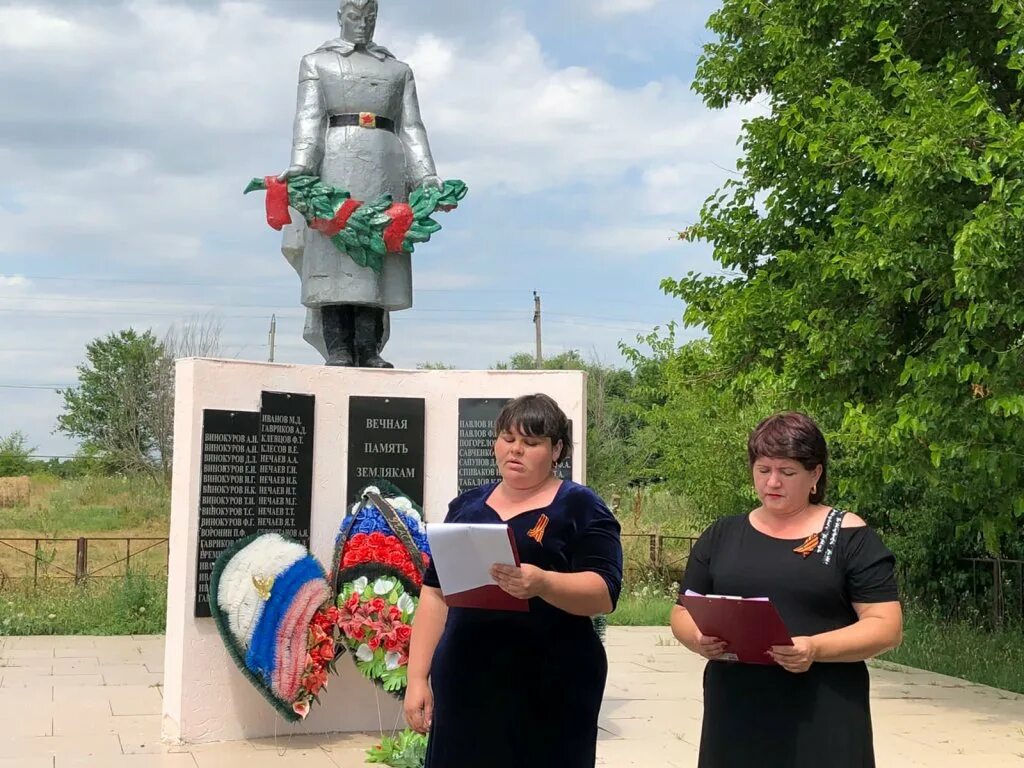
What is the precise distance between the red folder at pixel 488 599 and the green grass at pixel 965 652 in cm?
813

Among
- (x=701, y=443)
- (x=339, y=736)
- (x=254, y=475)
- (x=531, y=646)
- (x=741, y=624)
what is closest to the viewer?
(x=741, y=624)

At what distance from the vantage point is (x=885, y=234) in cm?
814

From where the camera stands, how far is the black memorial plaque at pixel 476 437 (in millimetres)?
7457

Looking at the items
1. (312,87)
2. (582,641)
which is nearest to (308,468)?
(312,87)

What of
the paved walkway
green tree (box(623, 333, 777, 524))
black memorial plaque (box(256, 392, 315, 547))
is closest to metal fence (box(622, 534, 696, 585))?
green tree (box(623, 333, 777, 524))

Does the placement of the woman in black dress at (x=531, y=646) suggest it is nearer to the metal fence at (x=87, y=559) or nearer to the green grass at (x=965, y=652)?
the green grass at (x=965, y=652)

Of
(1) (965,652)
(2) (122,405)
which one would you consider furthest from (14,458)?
(1) (965,652)

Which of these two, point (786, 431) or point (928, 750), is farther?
point (928, 750)

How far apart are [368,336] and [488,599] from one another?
4765 millimetres

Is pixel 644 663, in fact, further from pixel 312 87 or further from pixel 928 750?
pixel 312 87

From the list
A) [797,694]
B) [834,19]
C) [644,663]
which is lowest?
[644,663]

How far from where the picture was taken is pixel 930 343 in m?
9.09

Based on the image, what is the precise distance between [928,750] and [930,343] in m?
3.16

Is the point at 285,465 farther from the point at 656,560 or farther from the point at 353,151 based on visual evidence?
the point at 656,560
